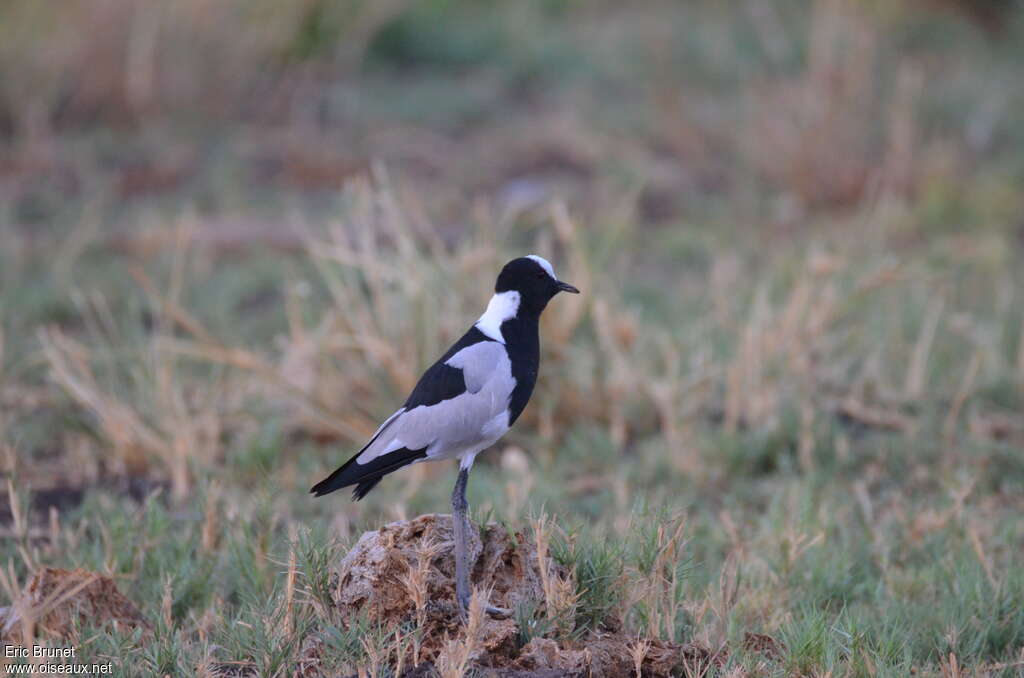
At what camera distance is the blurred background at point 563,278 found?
3699 millimetres

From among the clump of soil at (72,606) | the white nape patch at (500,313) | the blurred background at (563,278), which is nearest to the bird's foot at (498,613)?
the blurred background at (563,278)

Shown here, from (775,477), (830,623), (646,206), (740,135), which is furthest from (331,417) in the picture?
(740,135)

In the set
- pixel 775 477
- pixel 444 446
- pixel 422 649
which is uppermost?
pixel 444 446

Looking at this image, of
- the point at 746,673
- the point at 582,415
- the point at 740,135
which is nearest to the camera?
the point at 746,673

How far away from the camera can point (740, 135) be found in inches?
322

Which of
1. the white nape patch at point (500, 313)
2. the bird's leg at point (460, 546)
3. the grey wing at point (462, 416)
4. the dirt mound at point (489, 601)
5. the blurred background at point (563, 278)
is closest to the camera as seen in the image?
the dirt mound at point (489, 601)

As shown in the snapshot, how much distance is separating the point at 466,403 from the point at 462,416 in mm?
30

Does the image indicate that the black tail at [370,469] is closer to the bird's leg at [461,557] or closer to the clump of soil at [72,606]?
the bird's leg at [461,557]

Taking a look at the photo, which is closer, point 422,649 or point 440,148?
point 422,649

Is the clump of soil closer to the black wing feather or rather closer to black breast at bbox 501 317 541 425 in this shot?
the black wing feather

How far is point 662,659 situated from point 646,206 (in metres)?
5.39

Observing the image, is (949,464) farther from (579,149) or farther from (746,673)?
(579,149)

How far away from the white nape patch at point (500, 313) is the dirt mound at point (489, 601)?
1.50 ft

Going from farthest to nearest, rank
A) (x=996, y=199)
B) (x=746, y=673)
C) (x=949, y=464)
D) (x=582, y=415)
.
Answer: (x=996, y=199), (x=582, y=415), (x=949, y=464), (x=746, y=673)
